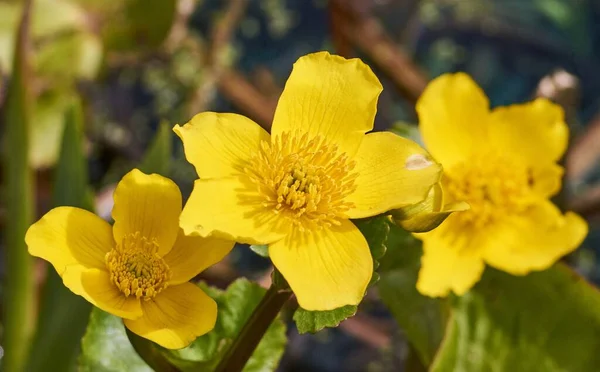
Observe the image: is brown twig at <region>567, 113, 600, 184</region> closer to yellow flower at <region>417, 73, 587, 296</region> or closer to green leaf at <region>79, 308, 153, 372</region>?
yellow flower at <region>417, 73, 587, 296</region>

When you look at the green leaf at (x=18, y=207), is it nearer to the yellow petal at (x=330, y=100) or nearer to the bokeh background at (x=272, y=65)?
the bokeh background at (x=272, y=65)

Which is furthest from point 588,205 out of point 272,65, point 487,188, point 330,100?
point 330,100

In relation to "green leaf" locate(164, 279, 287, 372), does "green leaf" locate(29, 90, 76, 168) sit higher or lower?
lower

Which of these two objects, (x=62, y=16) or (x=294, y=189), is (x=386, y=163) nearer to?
(x=294, y=189)

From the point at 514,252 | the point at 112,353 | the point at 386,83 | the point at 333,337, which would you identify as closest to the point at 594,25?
the point at 386,83

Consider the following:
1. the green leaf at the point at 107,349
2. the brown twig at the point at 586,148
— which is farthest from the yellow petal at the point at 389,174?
the brown twig at the point at 586,148

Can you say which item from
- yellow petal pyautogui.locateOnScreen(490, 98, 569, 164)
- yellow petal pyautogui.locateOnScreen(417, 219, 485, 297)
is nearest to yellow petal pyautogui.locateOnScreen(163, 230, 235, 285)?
yellow petal pyautogui.locateOnScreen(417, 219, 485, 297)
